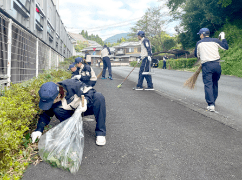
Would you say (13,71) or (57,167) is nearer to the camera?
(57,167)

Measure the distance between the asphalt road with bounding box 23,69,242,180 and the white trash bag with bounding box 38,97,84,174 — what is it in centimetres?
8

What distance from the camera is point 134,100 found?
5.85m

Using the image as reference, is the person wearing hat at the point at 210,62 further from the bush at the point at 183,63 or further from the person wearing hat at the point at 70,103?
the bush at the point at 183,63

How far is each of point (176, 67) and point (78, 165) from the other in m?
25.1

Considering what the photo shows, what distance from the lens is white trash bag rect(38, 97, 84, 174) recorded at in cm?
222

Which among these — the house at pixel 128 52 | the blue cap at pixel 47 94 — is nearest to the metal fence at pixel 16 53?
the blue cap at pixel 47 94

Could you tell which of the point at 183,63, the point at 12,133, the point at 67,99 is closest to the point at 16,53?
the point at 67,99

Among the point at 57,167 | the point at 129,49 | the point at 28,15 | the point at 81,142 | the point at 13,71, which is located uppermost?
the point at 129,49

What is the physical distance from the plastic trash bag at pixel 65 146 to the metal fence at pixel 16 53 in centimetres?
218

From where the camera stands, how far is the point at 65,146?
2314 mm

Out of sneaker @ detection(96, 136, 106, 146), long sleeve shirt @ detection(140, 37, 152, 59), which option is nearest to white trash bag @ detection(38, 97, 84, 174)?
sneaker @ detection(96, 136, 106, 146)

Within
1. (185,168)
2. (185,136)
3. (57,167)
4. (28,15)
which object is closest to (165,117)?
(185,136)

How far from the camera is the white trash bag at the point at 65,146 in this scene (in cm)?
222

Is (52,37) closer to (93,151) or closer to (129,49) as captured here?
(93,151)
